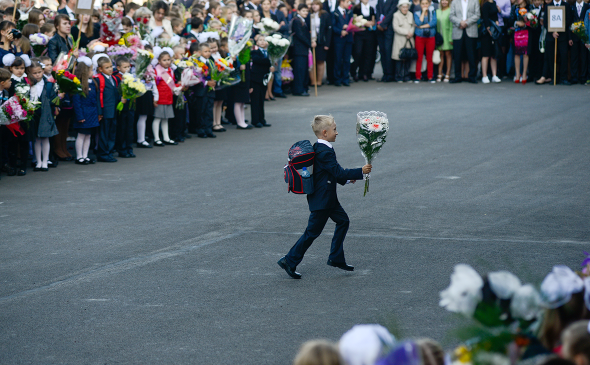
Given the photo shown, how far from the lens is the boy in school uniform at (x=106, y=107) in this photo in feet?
43.7

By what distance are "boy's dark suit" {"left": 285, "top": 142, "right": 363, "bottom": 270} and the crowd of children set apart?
6628 mm

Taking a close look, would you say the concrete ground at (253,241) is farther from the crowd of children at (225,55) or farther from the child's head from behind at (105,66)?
the child's head from behind at (105,66)

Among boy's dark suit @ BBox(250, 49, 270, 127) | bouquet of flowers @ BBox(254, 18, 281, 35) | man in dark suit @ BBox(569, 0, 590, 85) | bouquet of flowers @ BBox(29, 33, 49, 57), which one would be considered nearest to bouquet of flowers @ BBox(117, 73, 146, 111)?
bouquet of flowers @ BBox(29, 33, 49, 57)

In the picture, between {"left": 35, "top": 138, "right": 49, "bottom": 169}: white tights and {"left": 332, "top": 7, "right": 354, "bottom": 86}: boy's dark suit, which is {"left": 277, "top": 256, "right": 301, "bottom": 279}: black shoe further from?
{"left": 332, "top": 7, "right": 354, "bottom": 86}: boy's dark suit

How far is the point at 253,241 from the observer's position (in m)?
8.58

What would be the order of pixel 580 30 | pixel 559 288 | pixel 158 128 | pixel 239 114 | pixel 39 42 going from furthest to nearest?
pixel 580 30 < pixel 239 114 < pixel 158 128 < pixel 39 42 < pixel 559 288

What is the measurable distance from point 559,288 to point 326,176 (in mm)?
4121

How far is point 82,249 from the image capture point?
8344 mm

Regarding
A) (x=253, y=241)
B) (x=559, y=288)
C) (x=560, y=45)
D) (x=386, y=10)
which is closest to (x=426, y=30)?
(x=386, y=10)

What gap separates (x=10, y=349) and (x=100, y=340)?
67 centimetres

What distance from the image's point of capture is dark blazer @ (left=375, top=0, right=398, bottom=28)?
75.5ft

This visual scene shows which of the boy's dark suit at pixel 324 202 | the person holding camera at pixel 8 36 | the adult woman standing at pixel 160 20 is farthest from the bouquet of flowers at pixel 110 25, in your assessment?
the boy's dark suit at pixel 324 202

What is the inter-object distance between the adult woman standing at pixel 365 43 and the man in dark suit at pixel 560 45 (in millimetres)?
5168

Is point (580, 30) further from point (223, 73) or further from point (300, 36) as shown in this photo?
point (223, 73)
